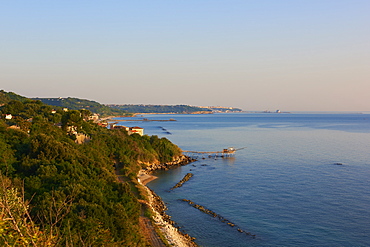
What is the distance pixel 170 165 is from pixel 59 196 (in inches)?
1692

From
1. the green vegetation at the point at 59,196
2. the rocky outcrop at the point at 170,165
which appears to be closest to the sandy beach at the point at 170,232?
the green vegetation at the point at 59,196

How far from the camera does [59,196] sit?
20.5m

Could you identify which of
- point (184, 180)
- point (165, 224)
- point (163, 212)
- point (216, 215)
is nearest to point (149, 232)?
point (165, 224)

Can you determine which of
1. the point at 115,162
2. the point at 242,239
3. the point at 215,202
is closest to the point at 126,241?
the point at 242,239

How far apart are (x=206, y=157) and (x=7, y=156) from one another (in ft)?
167

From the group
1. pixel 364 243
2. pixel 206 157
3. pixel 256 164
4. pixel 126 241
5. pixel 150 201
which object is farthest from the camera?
pixel 206 157

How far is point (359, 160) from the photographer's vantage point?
62125 mm

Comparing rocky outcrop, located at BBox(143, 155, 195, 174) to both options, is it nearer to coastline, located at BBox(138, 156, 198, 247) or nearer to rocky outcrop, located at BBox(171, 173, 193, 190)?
rocky outcrop, located at BBox(171, 173, 193, 190)

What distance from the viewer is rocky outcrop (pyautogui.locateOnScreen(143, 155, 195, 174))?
57581mm

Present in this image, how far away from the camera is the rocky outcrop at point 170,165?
5758 cm

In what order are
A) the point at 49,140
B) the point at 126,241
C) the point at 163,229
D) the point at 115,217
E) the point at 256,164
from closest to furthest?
the point at 126,241, the point at 115,217, the point at 163,229, the point at 49,140, the point at 256,164

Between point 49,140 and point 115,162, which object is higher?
point 49,140

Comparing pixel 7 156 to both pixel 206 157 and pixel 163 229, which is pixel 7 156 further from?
pixel 206 157

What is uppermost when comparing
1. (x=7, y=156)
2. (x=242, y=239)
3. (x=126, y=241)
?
(x=7, y=156)
